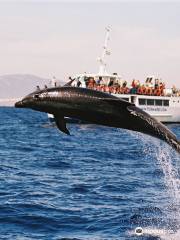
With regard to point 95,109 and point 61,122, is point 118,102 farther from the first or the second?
point 61,122

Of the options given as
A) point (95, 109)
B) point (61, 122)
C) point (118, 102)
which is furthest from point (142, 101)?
point (118, 102)

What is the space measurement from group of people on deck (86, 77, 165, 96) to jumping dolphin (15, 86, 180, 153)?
6291 centimetres

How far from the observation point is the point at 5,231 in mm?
16641

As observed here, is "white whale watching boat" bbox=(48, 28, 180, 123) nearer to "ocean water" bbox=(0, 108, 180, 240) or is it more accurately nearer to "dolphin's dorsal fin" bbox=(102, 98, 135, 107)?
"ocean water" bbox=(0, 108, 180, 240)

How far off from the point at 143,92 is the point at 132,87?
77.5 inches

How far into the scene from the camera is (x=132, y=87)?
267 ft

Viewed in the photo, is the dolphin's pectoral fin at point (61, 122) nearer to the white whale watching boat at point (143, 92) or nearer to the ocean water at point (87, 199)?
the ocean water at point (87, 199)

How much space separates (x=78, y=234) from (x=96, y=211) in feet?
9.74

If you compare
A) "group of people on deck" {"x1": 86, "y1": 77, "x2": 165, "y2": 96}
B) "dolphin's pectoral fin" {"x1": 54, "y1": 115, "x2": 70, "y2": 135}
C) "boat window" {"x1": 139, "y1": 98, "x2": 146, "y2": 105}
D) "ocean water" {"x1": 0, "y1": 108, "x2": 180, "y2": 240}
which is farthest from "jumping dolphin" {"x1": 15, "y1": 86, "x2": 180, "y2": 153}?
"boat window" {"x1": 139, "y1": 98, "x2": 146, "y2": 105}

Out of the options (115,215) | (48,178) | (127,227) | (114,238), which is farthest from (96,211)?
(48,178)

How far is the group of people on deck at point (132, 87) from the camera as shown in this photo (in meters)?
76.2

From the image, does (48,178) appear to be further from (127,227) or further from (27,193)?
(127,227)

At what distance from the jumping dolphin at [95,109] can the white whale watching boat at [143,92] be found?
6300cm

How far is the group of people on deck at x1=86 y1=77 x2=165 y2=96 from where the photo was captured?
76188 millimetres
